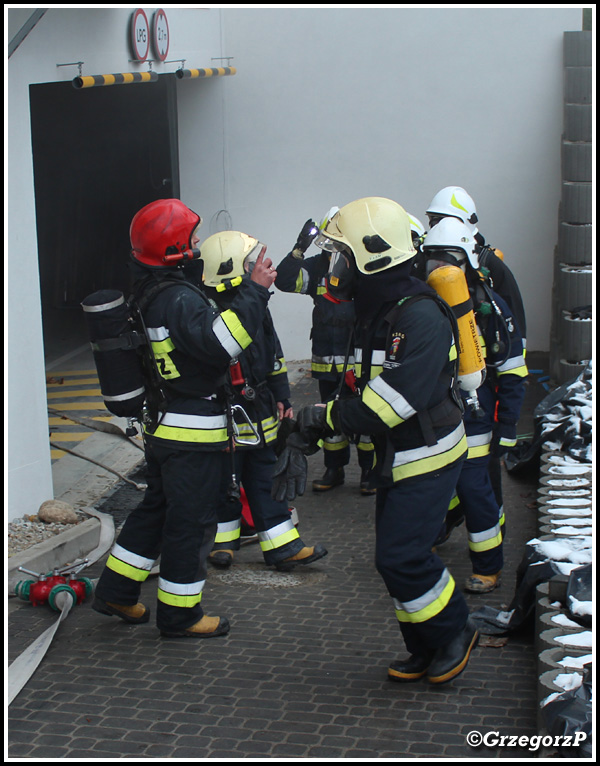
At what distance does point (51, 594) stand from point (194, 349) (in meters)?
1.65

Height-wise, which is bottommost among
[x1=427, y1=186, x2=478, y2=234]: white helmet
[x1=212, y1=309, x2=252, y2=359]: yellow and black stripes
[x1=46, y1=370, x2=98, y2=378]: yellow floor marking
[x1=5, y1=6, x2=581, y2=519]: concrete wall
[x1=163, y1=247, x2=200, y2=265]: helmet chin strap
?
[x1=46, y1=370, x2=98, y2=378]: yellow floor marking

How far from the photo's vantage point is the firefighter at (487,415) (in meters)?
4.91

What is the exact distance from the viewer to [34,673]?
4.24 m

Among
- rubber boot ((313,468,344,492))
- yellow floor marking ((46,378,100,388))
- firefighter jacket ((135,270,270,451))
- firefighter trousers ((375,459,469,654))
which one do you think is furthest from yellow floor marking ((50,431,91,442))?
firefighter trousers ((375,459,469,654))

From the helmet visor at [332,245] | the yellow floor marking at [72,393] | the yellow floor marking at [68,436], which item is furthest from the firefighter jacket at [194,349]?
the yellow floor marking at [72,393]

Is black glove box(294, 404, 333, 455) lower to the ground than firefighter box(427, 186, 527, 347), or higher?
lower

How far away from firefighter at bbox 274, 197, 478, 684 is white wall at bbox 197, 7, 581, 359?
22.4ft

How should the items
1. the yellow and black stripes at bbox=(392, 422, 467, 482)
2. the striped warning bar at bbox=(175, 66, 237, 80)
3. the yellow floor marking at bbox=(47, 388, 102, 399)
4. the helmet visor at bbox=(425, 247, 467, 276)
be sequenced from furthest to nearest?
the yellow floor marking at bbox=(47, 388, 102, 399), the striped warning bar at bbox=(175, 66, 237, 80), the helmet visor at bbox=(425, 247, 467, 276), the yellow and black stripes at bbox=(392, 422, 467, 482)

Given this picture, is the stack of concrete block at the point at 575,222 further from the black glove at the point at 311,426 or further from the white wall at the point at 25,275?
the black glove at the point at 311,426

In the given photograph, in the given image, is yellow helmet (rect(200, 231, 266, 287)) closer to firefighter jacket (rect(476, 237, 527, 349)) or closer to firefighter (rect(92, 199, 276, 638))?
firefighter (rect(92, 199, 276, 638))

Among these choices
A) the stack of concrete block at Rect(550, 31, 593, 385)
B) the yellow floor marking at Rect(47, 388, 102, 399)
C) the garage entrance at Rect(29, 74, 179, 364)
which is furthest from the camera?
the garage entrance at Rect(29, 74, 179, 364)

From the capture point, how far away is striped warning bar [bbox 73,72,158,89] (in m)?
6.47

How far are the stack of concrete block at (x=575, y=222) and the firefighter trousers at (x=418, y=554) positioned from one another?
5.52 metres

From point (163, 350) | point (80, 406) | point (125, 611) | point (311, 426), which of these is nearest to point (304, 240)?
point (163, 350)
